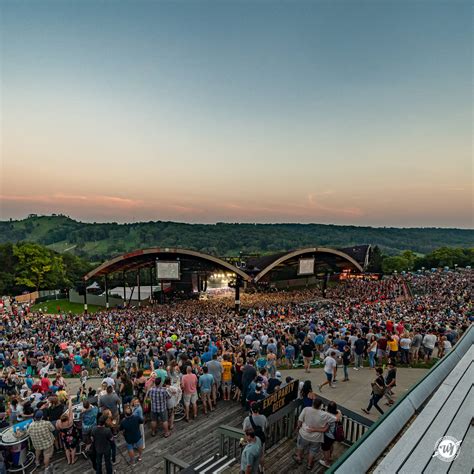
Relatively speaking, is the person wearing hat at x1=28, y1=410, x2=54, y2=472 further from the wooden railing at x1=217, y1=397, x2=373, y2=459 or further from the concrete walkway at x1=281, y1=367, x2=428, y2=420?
the concrete walkway at x1=281, y1=367, x2=428, y2=420

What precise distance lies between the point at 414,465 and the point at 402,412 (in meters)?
1.14

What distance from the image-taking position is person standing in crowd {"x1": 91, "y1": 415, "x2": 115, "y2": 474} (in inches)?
225

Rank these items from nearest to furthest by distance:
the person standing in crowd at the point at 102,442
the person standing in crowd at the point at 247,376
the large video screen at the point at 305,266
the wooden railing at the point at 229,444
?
the person standing in crowd at the point at 102,442 → the wooden railing at the point at 229,444 → the person standing in crowd at the point at 247,376 → the large video screen at the point at 305,266

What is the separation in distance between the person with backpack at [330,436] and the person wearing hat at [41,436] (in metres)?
5.36

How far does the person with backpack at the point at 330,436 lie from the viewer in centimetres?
558

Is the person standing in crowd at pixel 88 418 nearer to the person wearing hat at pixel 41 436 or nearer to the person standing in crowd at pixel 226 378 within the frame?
the person wearing hat at pixel 41 436

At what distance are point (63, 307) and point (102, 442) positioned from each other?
43.3 m

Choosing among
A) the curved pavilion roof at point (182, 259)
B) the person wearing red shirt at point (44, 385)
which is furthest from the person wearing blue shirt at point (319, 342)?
the curved pavilion roof at point (182, 259)

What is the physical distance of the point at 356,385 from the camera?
9547mm

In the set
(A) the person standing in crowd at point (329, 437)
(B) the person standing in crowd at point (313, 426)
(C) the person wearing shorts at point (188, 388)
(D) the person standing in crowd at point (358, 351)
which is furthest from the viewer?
(D) the person standing in crowd at point (358, 351)

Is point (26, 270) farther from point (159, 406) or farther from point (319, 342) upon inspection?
point (159, 406)

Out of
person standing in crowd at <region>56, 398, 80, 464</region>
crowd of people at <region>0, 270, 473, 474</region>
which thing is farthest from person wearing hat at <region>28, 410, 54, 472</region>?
person standing in crowd at <region>56, 398, 80, 464</region>

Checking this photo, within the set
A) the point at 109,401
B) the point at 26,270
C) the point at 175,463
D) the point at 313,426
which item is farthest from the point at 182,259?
the point at 313,426

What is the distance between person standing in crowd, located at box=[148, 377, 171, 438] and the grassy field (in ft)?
123
